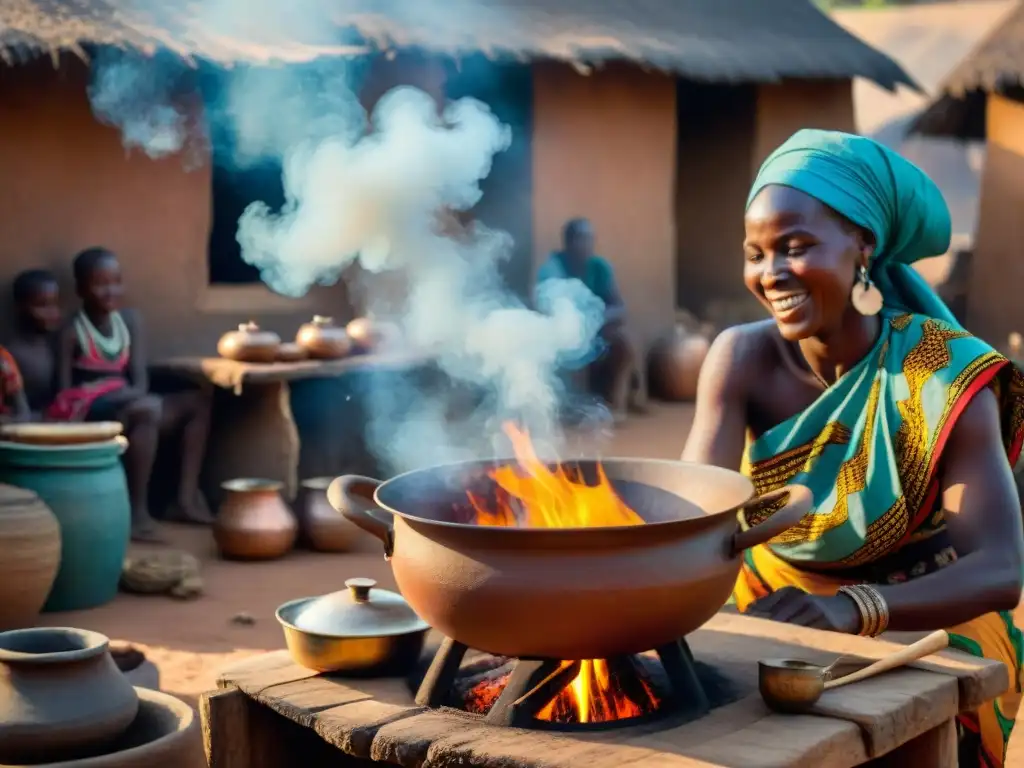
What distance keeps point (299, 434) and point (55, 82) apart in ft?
8.09

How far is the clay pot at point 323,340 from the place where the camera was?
7141 mm

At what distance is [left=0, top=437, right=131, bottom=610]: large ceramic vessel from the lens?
5.32 metres

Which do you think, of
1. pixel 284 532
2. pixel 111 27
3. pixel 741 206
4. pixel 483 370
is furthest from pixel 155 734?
pixel 741 206

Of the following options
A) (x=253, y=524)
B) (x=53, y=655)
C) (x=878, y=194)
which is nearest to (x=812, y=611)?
(x=878, y=194)

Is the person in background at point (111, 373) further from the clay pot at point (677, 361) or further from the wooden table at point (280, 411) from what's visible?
the clay pot at point (677, 361)

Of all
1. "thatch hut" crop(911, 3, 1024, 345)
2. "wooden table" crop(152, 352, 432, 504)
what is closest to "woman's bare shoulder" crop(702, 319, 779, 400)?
"wooden table" crop(152, 352, 432, 504)

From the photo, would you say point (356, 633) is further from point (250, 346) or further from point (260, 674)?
point (250, 346)

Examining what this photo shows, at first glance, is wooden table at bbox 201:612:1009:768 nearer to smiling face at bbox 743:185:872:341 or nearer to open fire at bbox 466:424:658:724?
open fire at bbox 466:424:658:724

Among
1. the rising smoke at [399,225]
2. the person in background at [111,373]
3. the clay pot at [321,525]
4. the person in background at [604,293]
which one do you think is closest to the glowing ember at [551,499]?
the rising smoke at [399,225]

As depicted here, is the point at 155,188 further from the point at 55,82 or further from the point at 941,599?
the point at 941,599

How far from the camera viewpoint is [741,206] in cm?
1169

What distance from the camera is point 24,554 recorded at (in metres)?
4.79

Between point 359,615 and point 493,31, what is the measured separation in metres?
7.52

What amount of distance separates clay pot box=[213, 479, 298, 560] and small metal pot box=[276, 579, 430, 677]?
13.9 feet
